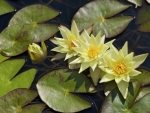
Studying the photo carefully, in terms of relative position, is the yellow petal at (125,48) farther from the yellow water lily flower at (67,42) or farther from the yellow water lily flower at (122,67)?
the yellow water lily flower at (67,42)

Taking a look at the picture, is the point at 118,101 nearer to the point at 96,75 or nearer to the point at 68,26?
the point at 96,75

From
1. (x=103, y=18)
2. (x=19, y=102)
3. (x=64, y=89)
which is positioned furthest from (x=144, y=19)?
(x=19, y=102)

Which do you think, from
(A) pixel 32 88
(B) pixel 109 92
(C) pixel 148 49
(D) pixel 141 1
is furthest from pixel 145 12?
(A) pixel 32 88

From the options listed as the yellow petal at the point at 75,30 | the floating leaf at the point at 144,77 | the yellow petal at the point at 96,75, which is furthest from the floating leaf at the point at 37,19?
the floating leaf at the point at 144,77

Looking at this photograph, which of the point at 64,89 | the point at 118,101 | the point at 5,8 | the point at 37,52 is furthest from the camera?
the point at 5,8

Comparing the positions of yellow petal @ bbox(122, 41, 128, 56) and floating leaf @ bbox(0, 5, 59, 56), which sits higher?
floating leaf @ bbox(0, 5, 59, 56)

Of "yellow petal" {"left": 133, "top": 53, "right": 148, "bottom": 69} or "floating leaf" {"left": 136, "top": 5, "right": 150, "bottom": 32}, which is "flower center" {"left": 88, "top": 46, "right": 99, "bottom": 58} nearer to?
"yellow petal" {"left": 133, "top": 53, "right": 148, "bottom": 69}

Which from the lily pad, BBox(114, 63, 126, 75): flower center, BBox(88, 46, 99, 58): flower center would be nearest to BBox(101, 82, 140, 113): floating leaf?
the lily pad
